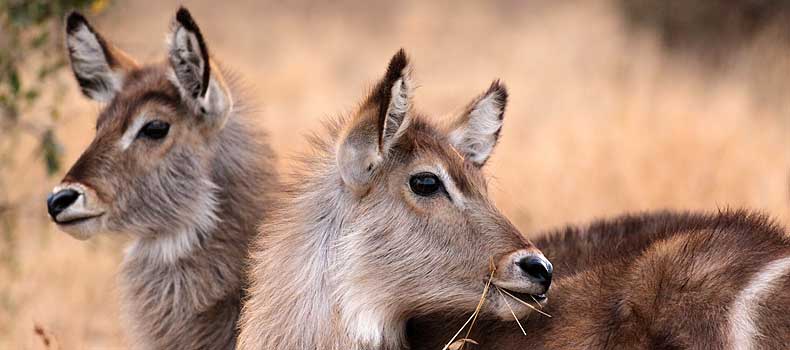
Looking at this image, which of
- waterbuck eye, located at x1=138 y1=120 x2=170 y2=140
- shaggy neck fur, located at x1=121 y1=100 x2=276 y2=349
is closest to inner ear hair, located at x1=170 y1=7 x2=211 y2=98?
waterbuck eye, located at x1=138 y1=120 x2=170 y2=140

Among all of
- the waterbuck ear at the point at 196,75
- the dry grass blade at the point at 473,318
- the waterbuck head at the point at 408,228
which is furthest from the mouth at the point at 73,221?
the dry grass blade at the point at 473,318

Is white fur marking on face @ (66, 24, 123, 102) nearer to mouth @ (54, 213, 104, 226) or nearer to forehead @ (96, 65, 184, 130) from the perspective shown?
forehead @ (96, 65, 184, 130)

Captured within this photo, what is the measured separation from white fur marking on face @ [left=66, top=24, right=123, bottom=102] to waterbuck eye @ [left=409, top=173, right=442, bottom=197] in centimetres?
238

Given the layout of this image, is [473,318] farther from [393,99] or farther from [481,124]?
[481,124]

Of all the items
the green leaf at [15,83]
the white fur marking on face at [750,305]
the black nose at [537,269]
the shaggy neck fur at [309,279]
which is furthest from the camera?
the green leaf at [15,83]

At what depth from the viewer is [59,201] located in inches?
236

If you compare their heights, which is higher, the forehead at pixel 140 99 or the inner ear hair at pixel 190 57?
the inner ear hair at pixel 190 57

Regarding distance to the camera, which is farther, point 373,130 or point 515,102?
point 515,102

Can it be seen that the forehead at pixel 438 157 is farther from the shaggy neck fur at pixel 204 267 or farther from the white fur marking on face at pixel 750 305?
the shaggy neck fur at pixel 204 267

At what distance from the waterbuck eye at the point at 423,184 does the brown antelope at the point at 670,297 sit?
0.57 m

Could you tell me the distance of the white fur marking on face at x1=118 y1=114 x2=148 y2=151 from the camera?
629 centimetres

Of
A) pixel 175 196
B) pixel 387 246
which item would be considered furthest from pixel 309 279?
pixel 175 196

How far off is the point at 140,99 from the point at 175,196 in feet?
1.84

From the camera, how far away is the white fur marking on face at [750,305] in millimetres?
4625
